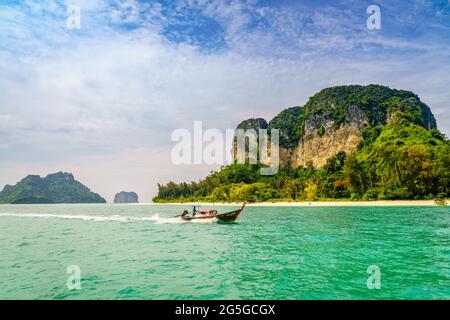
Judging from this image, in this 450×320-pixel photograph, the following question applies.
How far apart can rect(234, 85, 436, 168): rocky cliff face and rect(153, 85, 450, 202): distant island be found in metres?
0.41

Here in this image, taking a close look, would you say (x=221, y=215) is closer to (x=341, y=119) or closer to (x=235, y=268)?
(x=235, y=268)

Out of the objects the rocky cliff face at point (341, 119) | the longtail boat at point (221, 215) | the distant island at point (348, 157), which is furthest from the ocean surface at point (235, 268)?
the rocky cliff face at point (341, 119)

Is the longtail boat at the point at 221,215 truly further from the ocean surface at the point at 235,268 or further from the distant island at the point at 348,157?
the distant island at the point at 348,157

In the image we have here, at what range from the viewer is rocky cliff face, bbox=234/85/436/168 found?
5359 inches

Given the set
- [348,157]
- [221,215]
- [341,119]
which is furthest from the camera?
[341,119]

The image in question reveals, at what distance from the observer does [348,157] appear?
82625 mm

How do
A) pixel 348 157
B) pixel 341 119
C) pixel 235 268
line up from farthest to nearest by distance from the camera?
pixel 341 119, pixel 348 157, pixel 235 268

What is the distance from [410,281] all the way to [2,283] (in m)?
15.0

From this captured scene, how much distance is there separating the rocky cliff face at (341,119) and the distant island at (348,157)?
0.41 metres

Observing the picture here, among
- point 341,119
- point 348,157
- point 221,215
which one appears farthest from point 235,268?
point 341,119

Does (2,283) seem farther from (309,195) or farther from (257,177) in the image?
(257,177)

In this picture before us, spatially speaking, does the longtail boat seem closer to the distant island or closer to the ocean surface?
the ocean surface

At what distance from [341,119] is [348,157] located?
6549cm

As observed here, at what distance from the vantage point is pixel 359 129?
136250 mm
